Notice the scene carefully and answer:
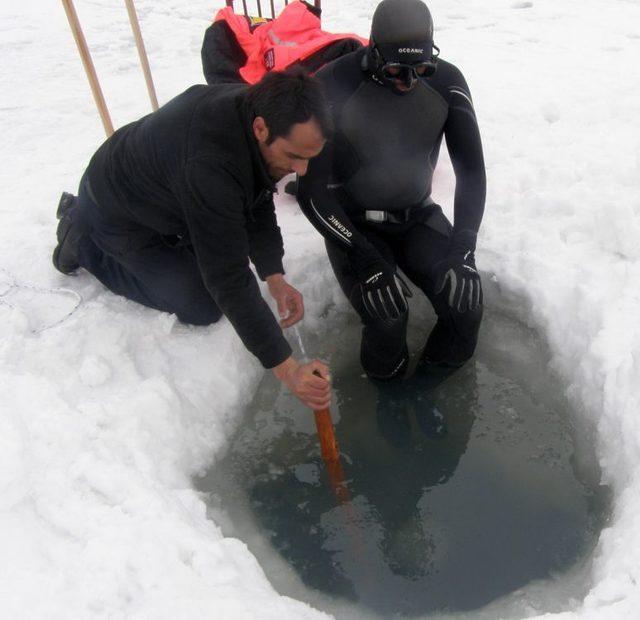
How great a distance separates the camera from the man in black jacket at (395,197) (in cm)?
247

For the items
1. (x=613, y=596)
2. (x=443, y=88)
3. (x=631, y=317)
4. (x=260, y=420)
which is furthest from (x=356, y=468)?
(x=443, y=88)

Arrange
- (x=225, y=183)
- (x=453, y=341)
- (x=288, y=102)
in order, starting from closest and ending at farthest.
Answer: (x=288, y=102)
(x=225, y=183)
(x=453, y=341)

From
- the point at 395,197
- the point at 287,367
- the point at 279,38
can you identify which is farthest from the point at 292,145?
the point at 279,38

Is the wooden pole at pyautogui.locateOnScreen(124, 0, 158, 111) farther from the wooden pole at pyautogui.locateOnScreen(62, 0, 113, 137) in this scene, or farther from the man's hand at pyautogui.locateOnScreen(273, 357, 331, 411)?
the man's hand at pyautogui.locateOnScreen(273, 357, 331, 411)

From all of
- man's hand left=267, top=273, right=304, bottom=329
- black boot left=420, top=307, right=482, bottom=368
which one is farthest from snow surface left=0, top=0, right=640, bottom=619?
black boot left=420, top=307, right=482, bottom=368

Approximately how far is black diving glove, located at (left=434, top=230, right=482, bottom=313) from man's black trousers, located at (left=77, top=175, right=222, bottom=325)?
3.32 ft

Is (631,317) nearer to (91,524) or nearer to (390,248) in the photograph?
(390,248)

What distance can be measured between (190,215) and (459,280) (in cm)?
114

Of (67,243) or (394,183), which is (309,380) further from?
(67,243)

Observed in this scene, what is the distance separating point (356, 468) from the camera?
8.21 ft

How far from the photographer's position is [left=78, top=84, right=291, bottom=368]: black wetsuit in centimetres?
189

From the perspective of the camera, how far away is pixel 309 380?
197 cm

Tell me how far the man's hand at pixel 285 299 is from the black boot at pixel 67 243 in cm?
93

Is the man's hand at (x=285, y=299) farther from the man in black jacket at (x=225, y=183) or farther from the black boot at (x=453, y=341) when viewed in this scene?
the black boot at (x=453, y=341)
